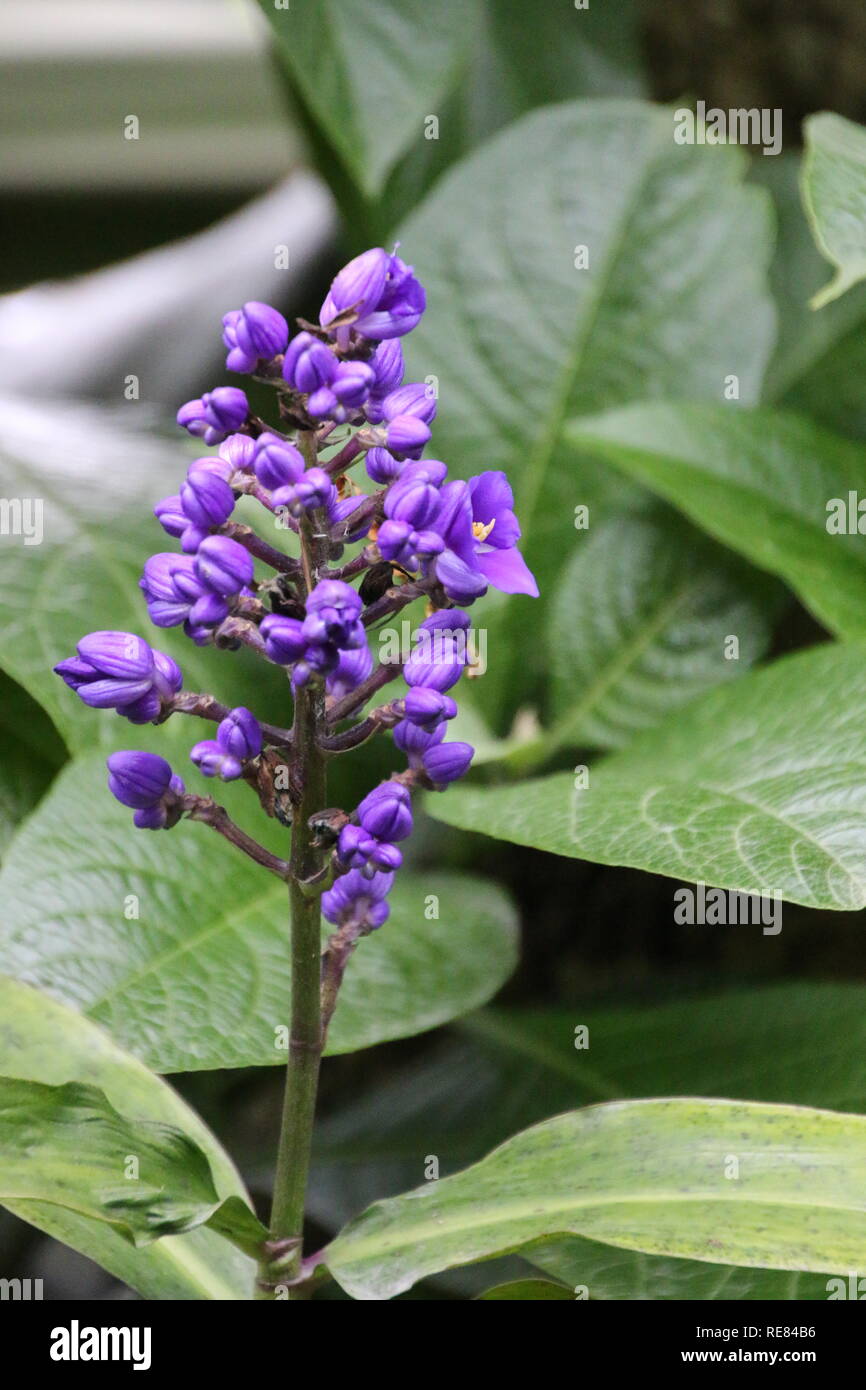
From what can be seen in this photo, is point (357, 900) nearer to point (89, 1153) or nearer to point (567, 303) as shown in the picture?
point (89, 1153)

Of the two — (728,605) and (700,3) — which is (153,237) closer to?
(700,3)

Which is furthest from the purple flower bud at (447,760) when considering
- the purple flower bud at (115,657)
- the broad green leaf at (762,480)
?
the broad green leaf at (762,480)

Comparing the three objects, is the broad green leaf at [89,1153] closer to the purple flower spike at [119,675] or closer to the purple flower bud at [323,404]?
the purple flower spike at [119,675]

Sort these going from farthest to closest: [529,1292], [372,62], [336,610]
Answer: [372,62] < [529,1292] < [336,610]

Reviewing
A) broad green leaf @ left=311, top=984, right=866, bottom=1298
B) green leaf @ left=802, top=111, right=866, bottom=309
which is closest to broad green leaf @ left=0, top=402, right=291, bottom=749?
broad green leaf @ left=311, top=984, right=866, bottom=1298

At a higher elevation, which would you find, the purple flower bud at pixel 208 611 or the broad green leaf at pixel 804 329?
the broad green leaf at pixel 804 329

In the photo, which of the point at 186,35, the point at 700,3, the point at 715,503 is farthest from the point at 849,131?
the point at 186,35

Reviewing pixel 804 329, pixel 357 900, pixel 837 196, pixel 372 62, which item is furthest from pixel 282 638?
pixel 804 329
